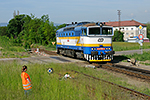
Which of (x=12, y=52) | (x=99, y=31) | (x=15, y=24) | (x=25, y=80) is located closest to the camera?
(x=25, y=80)

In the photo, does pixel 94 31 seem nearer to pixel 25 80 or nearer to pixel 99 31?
pixel 99 31

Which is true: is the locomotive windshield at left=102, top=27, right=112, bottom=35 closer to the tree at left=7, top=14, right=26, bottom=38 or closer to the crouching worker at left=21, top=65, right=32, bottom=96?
the crouching worker at left=21, top=65, right=32, bottom=96

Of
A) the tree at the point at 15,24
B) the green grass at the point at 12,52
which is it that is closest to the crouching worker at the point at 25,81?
the green grass at the point at 12,52

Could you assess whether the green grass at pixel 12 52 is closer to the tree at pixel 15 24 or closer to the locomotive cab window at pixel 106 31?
the locomotive cab window at pixel 106 31

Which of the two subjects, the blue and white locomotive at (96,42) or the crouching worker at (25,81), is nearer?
the crouching worker at (25,81)

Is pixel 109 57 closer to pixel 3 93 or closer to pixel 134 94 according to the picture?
pixel 134 94

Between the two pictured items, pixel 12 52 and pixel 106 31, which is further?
pixel 12 52

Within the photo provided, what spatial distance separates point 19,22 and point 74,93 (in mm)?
85823

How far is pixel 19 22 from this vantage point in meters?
89.1

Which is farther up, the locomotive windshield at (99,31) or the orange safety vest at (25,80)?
the locomotive windshield at (99,31)

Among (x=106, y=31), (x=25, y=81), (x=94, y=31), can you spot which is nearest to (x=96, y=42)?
(x=94, y=31)

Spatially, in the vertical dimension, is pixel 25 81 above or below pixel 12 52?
below

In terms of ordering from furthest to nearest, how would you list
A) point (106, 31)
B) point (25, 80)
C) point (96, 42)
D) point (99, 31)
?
1. point (106, 31)
2. point (99, 31)
3. point (96, 42)
4. point (25, 80)

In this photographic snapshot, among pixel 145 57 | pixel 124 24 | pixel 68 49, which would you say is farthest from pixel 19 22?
pixel 145 57
